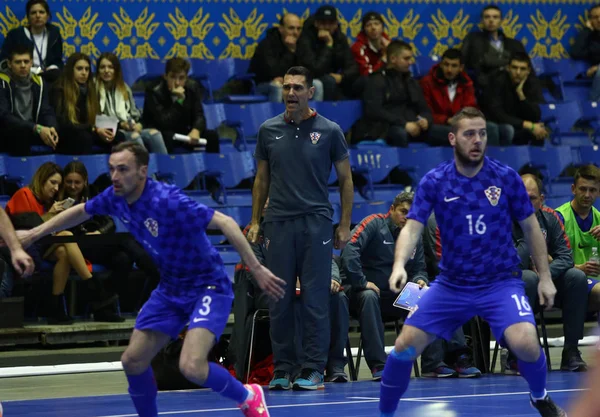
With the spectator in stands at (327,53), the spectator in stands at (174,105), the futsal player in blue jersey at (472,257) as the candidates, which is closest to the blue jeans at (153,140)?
the spectator in stands at (174,105)

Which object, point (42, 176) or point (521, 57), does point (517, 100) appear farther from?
point (42, 176)

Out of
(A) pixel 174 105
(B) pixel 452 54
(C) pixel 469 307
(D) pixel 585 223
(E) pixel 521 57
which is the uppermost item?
(B) pixel 452 54

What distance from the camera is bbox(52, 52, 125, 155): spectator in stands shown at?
12.2 metres

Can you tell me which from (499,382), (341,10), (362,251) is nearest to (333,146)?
(362,251)

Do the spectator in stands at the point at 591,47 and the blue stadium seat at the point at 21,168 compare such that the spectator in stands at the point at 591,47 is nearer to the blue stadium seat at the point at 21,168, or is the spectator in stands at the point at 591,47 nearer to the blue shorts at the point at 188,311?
the blue stadium seat at the point at 21,168

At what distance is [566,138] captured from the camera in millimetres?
16609

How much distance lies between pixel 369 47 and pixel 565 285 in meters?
5.48

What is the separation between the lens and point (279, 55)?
1438 cm

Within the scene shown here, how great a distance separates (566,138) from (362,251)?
7.33 metres

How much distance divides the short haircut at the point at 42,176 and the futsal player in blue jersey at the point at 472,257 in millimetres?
5121

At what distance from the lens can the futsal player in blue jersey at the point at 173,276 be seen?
6355 mm

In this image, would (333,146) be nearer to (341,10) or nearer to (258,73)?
(258,73)

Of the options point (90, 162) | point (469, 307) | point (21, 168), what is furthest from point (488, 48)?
point (469, 307)

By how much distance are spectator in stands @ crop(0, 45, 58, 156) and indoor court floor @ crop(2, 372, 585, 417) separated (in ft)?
13.2
